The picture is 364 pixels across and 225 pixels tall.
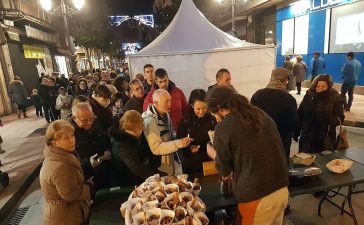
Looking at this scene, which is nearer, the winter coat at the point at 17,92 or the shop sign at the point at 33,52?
the winter coat at the point at 17,92

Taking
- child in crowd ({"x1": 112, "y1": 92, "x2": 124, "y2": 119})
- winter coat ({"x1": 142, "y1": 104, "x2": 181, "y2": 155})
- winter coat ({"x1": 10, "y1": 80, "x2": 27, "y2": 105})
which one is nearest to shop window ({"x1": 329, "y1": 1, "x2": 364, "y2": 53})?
child in crowd ({"x1": 112, "y1": 92, "x2": 124, "y2": 119})

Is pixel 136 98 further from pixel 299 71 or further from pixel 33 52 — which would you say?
pixel 33 52

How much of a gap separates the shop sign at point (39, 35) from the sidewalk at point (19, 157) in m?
7.55

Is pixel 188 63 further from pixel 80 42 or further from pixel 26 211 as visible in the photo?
pixel 80 42

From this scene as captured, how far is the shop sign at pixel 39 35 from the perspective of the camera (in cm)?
1678

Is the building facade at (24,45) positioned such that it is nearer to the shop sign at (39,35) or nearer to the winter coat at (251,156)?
the shop sign at (39,35)

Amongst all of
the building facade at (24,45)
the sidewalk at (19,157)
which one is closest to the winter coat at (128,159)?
the sidewalk at (19,157)

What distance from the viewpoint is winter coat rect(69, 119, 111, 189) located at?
334cm

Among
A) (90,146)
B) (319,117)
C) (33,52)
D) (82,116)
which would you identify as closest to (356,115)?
(319,117)

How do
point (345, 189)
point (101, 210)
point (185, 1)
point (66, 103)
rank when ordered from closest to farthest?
point (101, 210), point (345, 189), point (66, 103), point (185, 1)

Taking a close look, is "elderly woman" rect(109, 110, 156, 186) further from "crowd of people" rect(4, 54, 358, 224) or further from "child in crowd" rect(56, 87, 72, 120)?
"child in crowd" rect(56, 87, 72, 120)

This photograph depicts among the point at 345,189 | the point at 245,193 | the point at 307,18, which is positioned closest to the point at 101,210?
the point at 245,193

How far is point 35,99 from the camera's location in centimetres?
1220

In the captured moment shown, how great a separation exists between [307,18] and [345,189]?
43.9ft
